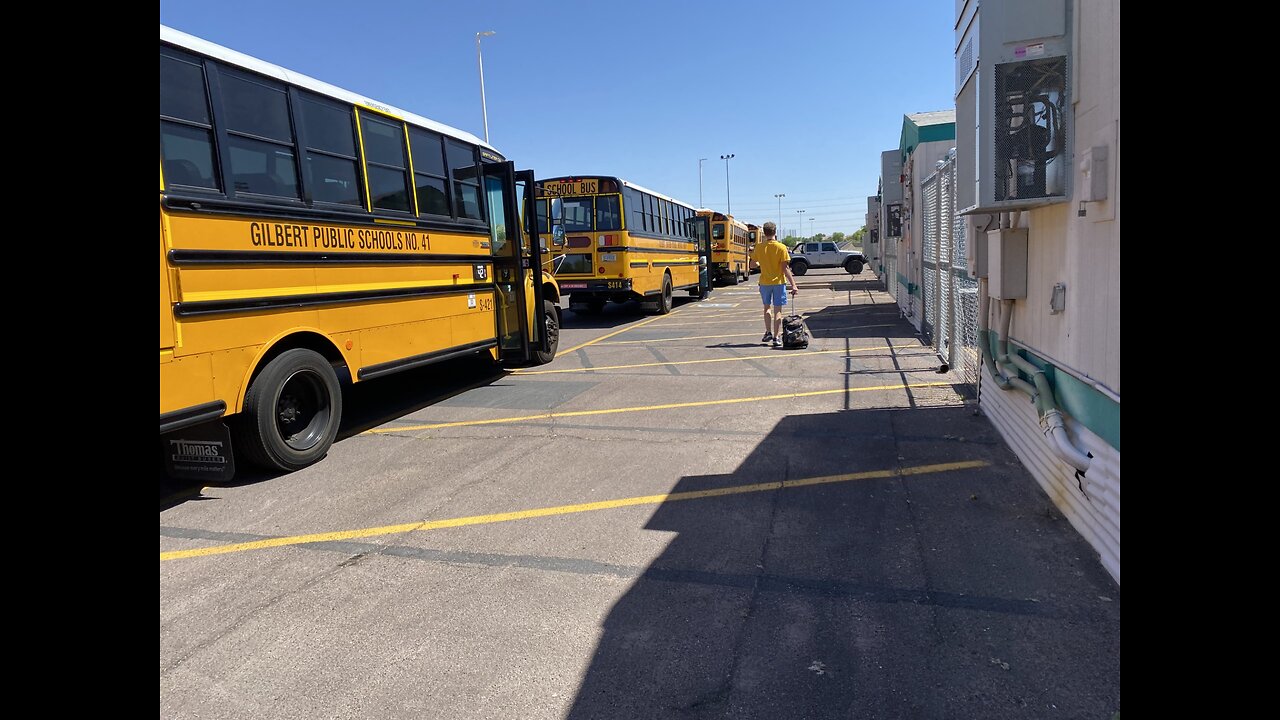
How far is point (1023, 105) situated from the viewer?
13.6 feet

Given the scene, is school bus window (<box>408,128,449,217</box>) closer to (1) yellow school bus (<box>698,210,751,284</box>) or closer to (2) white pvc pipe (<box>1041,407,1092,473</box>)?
(2) white pvc pipe (<box>1041,407,1092,473</box>)

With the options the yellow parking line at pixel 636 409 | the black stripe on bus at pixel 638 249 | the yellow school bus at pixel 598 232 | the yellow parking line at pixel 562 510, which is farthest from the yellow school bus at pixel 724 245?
the yellow parking line at pixel 562 510

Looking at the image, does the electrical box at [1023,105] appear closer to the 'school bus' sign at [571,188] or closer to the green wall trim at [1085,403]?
the green wall trim at [1085,403]

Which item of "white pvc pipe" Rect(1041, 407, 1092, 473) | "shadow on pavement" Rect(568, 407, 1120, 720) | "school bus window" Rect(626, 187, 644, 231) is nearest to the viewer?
"shadow on pavement" Rect(568, 407, 1120, 720)

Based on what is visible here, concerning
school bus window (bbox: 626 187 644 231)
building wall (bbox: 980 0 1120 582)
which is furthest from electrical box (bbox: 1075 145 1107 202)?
school bus window (bbox: 626 187 644 231)

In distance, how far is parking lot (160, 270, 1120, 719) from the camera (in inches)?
108

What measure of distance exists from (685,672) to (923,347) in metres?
8.94

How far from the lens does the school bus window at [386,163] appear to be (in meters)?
6.63

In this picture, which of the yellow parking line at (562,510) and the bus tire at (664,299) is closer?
the yellow parking line at (562,510)

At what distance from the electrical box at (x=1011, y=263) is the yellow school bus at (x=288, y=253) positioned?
516 centimetres

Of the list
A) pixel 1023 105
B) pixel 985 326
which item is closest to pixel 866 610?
pixel 1023 105

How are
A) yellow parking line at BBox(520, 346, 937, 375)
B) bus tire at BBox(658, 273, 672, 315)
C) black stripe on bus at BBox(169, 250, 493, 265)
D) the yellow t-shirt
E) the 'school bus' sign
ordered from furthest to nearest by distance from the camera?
1. bus tire at BBox(658, 273, 672, 315)
2. the 'school bus' sign
3. the yellow t-shirt
4. yellow parking line at BBox(520, 346, 937, 375)
5. black stripe on bus at BBox(169, 250, 493, 265)

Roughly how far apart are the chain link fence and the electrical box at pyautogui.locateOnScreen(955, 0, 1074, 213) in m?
2.26
